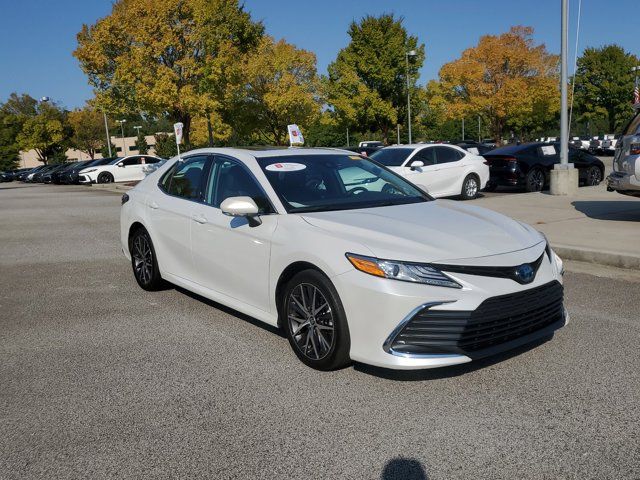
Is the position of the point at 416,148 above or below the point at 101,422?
above

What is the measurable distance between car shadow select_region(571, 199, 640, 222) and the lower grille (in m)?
7.62

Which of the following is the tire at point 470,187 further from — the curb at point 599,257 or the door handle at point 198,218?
the door handle at point 198,218

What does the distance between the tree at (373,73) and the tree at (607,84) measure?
3278 cm

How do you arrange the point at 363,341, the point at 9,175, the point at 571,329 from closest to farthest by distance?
the point at 363,341 < the point at 571,329 < the point at 9,175

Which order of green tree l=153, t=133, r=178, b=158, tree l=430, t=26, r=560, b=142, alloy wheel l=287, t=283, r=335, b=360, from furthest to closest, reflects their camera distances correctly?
1. green tree l=153, t=133, r=178, b=158
2. tree l=430, t=26, r=560, b=142
3. alloy wheel l=287, t=283, r=335, b=360

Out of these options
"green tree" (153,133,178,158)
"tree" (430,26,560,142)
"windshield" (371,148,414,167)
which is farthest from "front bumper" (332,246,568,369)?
"green tree" (153,133,178,158)

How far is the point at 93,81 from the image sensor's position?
29.1 m

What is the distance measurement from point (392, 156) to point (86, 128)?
69728 millimetres

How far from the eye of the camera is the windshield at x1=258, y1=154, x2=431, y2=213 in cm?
467

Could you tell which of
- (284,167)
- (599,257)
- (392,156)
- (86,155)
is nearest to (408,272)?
(284,167)

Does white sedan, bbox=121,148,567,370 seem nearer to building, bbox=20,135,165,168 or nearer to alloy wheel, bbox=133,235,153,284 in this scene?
alloy wheel, bbox=133,235,153,284

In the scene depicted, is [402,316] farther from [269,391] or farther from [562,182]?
[562,182]

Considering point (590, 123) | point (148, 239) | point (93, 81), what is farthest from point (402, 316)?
point (590, 123)

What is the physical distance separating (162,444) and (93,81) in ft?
95.5
